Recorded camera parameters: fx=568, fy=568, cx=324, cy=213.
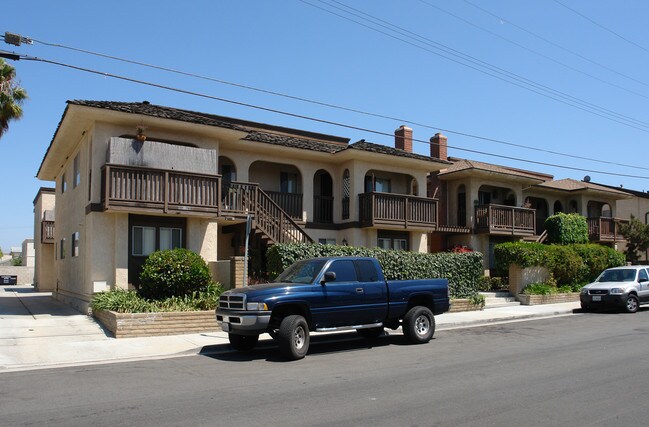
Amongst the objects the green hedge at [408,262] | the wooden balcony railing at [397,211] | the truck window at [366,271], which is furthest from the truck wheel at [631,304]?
the truck window at [366,271]

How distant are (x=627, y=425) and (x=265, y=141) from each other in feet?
57.8

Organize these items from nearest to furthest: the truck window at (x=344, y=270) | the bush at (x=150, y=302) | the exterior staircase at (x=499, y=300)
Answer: the truck window at (x=344, y=270) < the bush at (x=150, y=302) < the exterior staircase at (x=499, y=300)

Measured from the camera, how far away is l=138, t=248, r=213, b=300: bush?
1596 centimetres

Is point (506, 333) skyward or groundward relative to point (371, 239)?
groundward

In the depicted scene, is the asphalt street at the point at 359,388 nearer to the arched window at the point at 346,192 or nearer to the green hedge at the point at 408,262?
the green hedge at the point at 408,262

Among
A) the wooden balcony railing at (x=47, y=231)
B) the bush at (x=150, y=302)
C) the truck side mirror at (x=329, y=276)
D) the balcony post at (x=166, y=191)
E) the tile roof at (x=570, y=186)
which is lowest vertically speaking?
the bush at (x=150, y=302)

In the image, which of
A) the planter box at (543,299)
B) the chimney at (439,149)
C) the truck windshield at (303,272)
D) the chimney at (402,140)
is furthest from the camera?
the chimney at (439,149)

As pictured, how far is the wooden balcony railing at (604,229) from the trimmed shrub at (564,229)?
4.25 m

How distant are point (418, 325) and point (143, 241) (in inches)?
382

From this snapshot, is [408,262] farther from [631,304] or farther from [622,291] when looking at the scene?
[631,304]

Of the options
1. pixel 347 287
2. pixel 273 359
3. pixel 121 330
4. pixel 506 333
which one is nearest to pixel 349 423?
pixel 273 359

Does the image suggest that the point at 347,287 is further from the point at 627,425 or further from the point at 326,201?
the point at 326,201

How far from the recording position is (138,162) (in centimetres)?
1777

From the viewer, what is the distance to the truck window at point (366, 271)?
12688 mm
